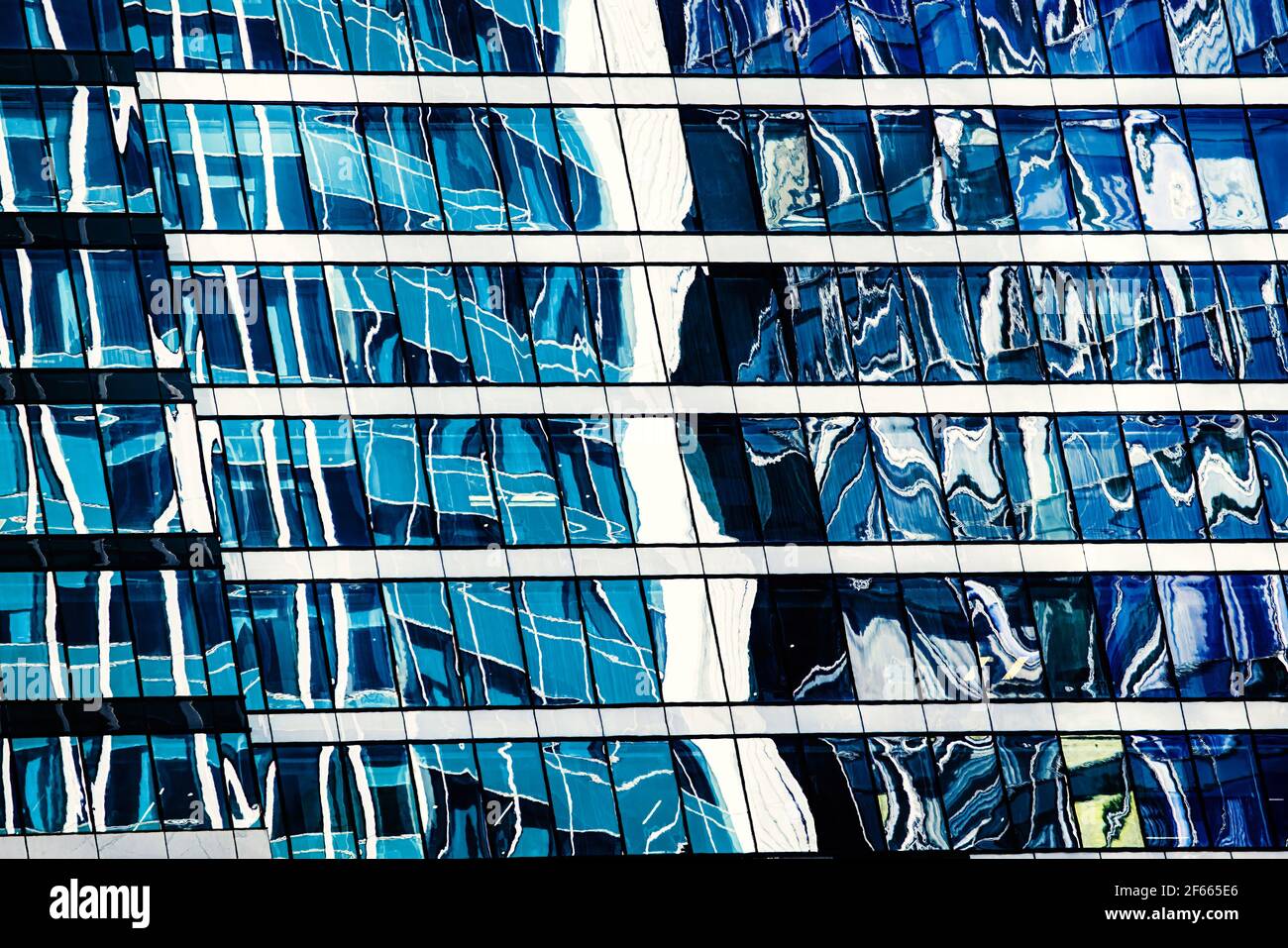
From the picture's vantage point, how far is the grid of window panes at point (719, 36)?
48625mm

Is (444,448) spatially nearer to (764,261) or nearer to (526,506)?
(526,506)

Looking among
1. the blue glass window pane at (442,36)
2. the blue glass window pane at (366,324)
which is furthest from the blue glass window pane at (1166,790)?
the blue glass window pane at (442,36)

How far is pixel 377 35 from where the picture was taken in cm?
4897

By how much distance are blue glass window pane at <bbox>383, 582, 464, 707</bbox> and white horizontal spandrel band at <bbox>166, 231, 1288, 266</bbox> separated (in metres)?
6.51

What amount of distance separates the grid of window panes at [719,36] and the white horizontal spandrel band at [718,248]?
336 cm

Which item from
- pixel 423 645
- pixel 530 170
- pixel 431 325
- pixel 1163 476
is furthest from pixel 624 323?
pixel 1163 476

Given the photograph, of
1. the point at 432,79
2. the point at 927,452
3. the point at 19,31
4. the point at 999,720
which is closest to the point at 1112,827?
the point at 999,720

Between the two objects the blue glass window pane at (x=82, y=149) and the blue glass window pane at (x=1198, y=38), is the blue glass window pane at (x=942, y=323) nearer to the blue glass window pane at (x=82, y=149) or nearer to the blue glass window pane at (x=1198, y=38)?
the blue glass window pane at (x=1198, y=38)

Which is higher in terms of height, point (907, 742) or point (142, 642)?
point (142, 642)

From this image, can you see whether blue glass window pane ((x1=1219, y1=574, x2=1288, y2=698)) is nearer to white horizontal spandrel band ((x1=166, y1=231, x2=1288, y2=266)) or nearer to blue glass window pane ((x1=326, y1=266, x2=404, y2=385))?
white horizontal spandrel band ((x1=166, y1=231, x2=1288, y2=266))

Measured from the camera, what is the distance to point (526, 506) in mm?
48062

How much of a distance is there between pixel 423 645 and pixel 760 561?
6684mm

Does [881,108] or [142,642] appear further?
[881,108]
